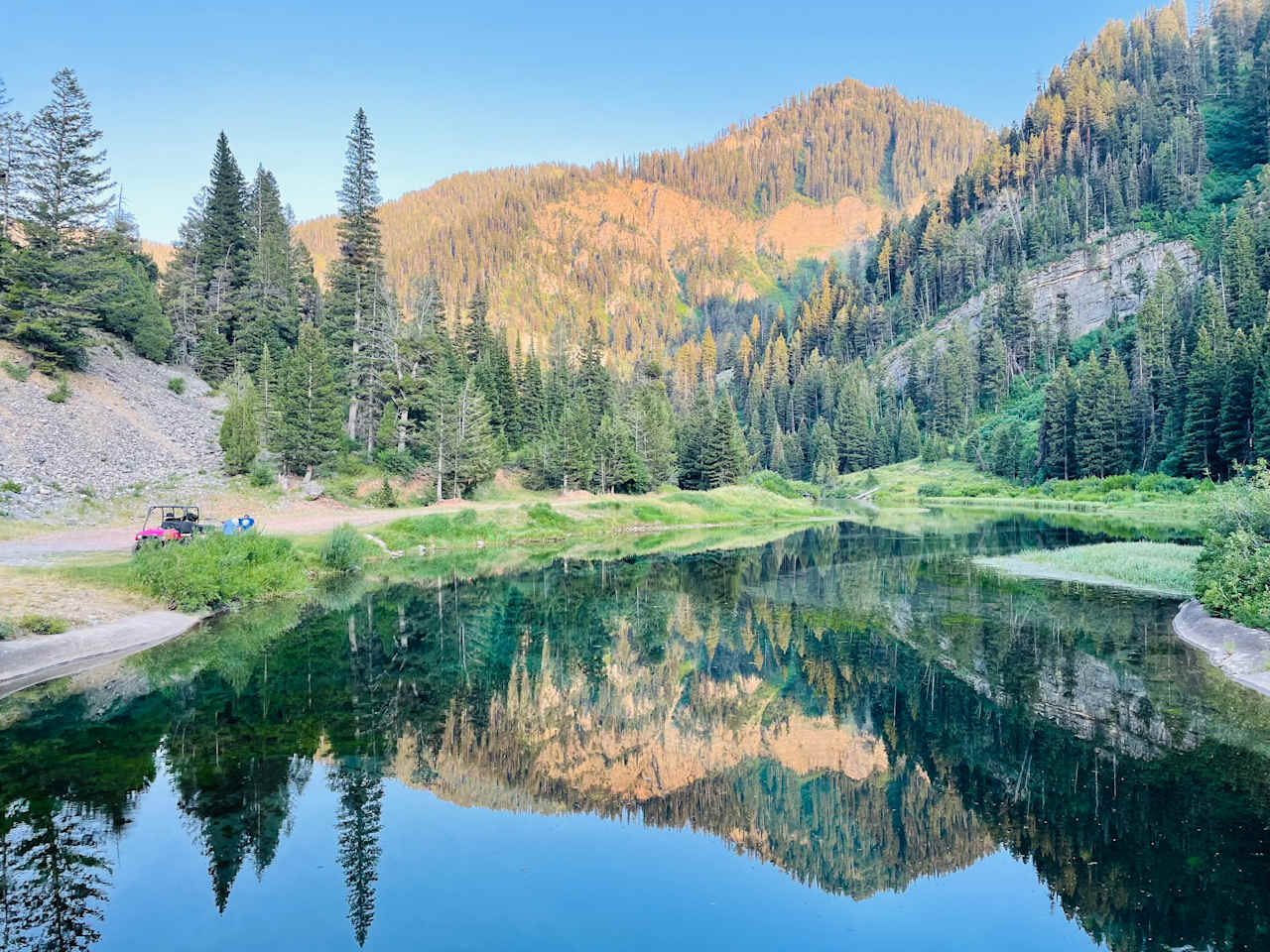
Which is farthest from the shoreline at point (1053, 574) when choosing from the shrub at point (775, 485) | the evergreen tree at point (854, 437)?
the evergreen tree at point (854, 437)

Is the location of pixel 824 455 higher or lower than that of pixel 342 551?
higher

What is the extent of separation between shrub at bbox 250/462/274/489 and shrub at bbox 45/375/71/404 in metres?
11.5

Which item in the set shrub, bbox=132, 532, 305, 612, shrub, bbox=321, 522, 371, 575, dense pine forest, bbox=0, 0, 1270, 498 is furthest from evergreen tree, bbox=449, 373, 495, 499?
shrub, bbox=132, 532, 305, 612

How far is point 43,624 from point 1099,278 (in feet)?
514

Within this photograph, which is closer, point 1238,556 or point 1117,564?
point 1238,556

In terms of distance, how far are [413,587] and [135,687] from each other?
16.8m

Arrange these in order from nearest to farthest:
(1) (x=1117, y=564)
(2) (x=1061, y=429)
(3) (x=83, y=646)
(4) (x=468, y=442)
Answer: (3) (x=83, y=646) < (1) (x=1117, y=564) < (4) (x=468, y=442) < (2) (x=1061, y=429)

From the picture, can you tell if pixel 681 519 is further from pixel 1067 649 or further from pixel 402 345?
pixel 1067 649

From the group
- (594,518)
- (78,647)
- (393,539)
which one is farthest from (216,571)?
(594,518)

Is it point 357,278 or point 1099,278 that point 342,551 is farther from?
point 1099,278

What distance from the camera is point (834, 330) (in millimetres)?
180000

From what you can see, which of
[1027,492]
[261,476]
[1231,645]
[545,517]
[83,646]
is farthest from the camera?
[1027,492]

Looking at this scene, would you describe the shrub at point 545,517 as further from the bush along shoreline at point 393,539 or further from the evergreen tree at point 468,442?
the evergreen tree at point 468,442

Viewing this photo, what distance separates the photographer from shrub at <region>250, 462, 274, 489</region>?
51.9 m
